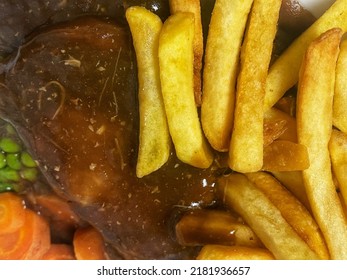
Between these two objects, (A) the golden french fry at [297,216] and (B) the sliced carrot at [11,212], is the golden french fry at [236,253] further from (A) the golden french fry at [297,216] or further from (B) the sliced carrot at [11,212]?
(B) the sliced carrot at [11,212]

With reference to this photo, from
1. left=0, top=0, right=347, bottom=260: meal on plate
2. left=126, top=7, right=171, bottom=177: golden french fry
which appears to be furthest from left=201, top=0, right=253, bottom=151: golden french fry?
left=126, top=7, right=171, bottom=177: golden french fry

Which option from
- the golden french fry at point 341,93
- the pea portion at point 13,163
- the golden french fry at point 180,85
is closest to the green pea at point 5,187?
the pea portion at point 13,163

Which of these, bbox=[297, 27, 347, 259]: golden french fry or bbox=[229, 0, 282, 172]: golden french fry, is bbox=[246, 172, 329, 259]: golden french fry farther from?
bbox=[229, 0, 282, 172]: golden french fry

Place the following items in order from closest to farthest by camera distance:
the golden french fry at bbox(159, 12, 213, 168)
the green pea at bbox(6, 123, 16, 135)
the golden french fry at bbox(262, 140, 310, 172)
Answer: the golden french fry at bbox(159, 12, 213, 168)
the golden french fry at bbox(262, 140, 310, 172)
the green pea at bbox(6, 123, 16, 135)
